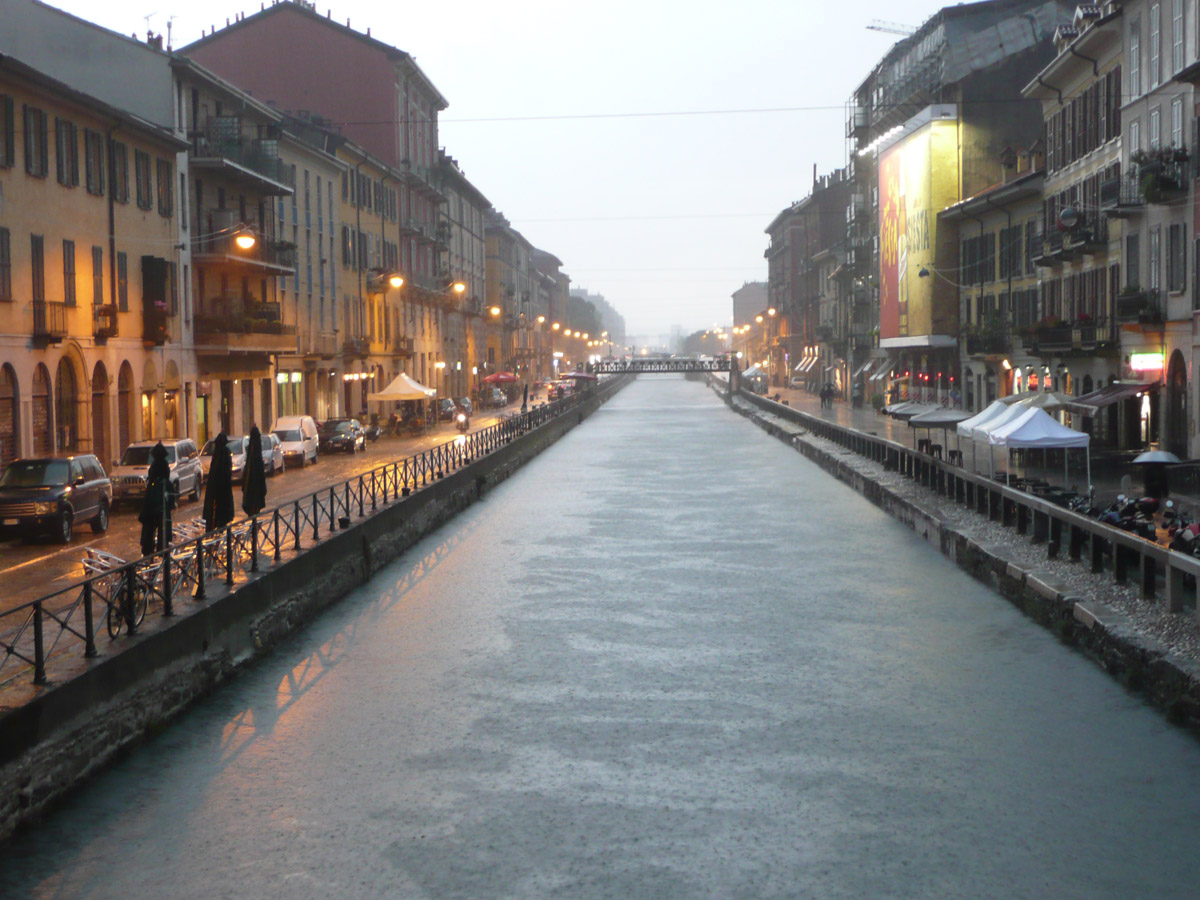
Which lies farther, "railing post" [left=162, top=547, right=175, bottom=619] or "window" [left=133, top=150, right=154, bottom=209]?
"window" [left=133, top=150, right=154, bottom=209]

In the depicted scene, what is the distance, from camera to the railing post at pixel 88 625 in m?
13.3

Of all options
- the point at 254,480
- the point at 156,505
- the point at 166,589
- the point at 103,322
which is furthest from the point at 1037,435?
the point at 103,322

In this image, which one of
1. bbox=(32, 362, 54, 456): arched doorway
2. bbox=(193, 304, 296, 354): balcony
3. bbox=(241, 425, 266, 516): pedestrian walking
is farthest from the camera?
bbox=(193, 304, 296, 354): balcony

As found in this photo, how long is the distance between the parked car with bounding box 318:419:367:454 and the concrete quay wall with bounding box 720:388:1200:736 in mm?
24367

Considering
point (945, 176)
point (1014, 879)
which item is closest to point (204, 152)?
point (945, 176)

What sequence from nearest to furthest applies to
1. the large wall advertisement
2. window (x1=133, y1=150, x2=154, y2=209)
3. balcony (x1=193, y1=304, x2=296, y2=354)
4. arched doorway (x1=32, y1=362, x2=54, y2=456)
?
arched doorway (x1=32, y1=362, x2=54, y2=456), window (x1=133, y1=150, x2=154, y2=209), balcony (x1=193, y1=304, x2=296, y2=354), the large wall advertisement

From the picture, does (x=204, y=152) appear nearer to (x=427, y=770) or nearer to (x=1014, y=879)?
(x=427, y=770)

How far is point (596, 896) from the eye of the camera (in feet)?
34.5

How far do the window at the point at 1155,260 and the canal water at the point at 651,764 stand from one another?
15.3m

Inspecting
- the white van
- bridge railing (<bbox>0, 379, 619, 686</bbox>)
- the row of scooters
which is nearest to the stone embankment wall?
bridge railing (<bbox>0, 379, 619, 686</bbox>)

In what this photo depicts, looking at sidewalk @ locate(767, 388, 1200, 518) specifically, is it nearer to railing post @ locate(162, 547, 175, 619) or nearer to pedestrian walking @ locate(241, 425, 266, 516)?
pedestrian walking @ locate(241, 425, 266, 516)

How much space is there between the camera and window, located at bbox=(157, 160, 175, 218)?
44375 mm

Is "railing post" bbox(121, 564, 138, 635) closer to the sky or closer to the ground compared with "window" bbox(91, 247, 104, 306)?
closer to the ground

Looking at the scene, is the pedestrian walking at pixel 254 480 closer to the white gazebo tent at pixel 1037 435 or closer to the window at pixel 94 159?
the white gazebo tent at pixel 1037 435
